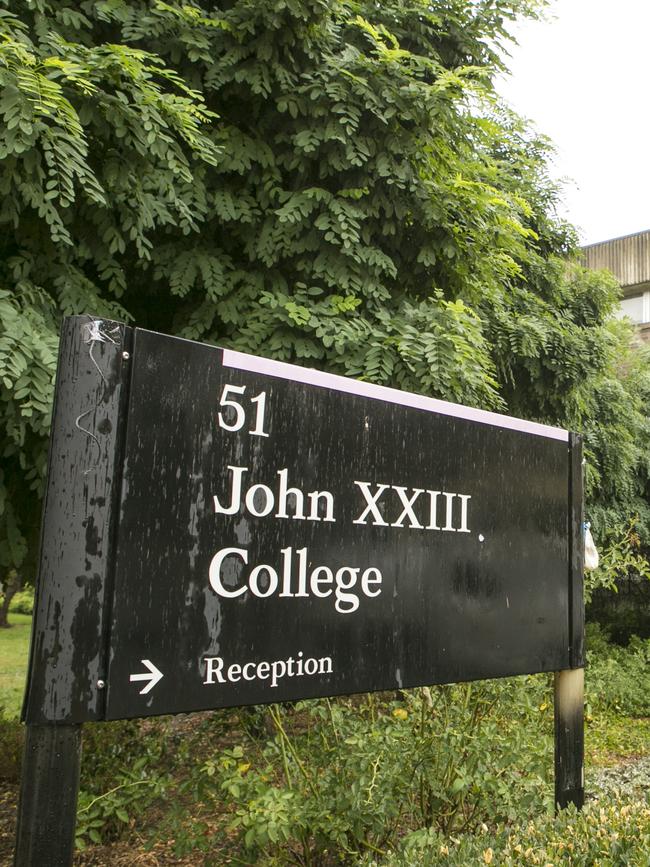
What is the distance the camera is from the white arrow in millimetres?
1793

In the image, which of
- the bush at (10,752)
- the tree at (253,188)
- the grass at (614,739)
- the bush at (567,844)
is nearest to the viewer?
the bush at (567,844)

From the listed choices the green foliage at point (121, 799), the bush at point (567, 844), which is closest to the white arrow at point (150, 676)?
the bush at point (567, 844)

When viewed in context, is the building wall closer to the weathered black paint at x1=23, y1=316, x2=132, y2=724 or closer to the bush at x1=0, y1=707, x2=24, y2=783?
the bush at x1=0, y1=707, x2=24, y2=783

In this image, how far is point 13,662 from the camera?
1499 cm

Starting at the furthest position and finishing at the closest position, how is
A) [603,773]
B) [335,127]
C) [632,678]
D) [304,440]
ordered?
[632,678] → [603,773] → [335,127] → [304,440]

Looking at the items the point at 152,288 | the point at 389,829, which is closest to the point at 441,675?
the point at 389,829

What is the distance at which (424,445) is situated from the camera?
2.59m

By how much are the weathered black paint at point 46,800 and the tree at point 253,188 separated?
7.41ft

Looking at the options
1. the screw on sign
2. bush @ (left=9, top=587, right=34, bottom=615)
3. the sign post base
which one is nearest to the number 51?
the screw on sign

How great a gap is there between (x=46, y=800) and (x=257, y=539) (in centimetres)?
77

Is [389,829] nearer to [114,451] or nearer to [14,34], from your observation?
[114,451]

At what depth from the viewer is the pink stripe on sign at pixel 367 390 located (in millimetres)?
2140

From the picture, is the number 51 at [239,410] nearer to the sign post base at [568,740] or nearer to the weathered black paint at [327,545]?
the weathered black paint at [327,545]

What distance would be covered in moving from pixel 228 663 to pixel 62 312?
3135 mm
